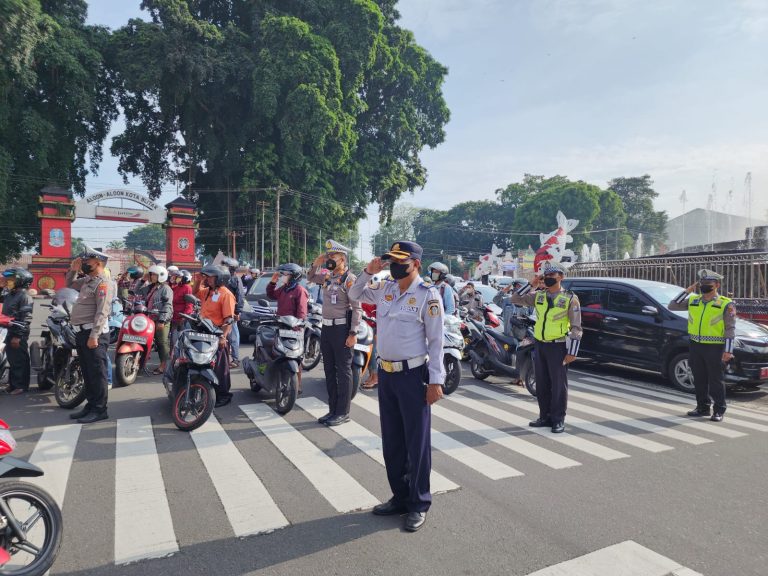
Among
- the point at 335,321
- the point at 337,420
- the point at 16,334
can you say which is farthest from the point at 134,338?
the point at 337,420

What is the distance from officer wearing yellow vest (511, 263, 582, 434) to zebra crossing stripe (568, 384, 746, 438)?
155 cm

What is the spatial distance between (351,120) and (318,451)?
27.2 meters

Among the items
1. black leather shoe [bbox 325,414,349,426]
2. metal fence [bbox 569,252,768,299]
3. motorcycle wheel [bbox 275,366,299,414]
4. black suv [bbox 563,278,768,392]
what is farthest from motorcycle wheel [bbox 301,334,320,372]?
metal fence [bbox 569,252,768,299]

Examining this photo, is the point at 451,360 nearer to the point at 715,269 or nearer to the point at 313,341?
the point at 313,341

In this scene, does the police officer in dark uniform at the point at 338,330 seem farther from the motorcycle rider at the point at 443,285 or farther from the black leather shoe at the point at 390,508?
the motorcycle rider at the point at 443,285

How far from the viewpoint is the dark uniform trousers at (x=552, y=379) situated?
5.65 m

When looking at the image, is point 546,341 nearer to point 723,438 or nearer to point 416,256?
point 723,438

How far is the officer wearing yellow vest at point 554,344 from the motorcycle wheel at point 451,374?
1.58 meters

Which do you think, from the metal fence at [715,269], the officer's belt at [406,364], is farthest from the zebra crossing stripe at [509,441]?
the metal fence at [715,269]

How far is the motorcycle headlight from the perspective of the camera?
727cm

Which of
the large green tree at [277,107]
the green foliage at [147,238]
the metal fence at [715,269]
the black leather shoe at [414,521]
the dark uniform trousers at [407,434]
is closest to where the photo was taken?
the black leather shoe at [414,521]

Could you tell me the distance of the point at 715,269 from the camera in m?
13.1

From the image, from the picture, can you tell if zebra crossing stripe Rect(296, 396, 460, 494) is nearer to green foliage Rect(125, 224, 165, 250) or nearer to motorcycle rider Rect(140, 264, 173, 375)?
motorcycle rider Rect(140, 264, 173, 375)

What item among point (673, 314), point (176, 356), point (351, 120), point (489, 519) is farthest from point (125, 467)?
Answer: point (351, 120)
